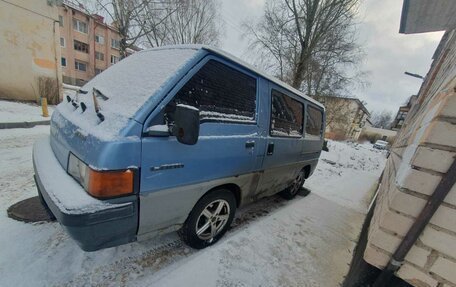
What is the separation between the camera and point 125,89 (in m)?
1.96

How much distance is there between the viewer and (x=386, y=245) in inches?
58.7

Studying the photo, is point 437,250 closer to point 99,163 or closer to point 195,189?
point 195,189

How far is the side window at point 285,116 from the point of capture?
2.91 meters

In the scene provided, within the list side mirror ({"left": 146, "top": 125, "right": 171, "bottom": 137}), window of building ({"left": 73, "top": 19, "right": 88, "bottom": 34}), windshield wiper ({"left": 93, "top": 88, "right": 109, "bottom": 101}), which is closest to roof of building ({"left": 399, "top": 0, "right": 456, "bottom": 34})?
side mirror ({"left": 146, "top": 125, "right": 171, "bottom": 137})

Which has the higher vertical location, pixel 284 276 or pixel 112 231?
pixel 112 231

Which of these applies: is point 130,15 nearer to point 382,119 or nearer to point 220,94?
point 220,94

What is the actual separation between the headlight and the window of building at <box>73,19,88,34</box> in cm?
3921

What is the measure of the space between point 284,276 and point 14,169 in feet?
15.0

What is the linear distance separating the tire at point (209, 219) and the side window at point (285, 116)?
1084 millimetres

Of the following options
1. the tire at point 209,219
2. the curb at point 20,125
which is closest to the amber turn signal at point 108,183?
the tire at point 209,219

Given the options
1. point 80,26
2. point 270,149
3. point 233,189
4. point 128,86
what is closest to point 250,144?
point 270,149

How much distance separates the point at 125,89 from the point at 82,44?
39.2 m

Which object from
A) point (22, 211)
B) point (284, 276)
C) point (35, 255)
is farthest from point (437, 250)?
point (22, 211)

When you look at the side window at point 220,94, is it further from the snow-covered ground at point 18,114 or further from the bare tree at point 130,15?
the bare tree at point 130,15
